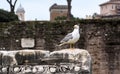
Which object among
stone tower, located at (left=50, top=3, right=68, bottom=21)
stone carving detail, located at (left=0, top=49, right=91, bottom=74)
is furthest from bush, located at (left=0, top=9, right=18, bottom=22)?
stone tower, located at (left=50, top=3, right=68, bottom=21)

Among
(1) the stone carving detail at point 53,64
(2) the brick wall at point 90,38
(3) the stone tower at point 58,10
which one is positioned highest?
(3) the stone tower at point 58,10

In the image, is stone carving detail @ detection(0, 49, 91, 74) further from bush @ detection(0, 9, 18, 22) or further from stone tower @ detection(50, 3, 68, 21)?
stone tower @ detection(50, 3, 68, 21)

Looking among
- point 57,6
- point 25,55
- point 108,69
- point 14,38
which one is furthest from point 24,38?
point 57,6

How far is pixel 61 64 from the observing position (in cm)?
379

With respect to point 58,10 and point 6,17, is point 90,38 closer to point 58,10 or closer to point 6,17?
point 6,17

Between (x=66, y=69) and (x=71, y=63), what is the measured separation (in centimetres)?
8

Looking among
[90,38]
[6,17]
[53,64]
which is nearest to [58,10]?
[6,17]

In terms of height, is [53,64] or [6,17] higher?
[6,17]

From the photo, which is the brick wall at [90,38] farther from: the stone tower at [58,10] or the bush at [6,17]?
the stone tower at [58,10]

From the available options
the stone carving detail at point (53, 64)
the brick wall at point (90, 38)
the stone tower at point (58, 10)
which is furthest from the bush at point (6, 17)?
the stone tower at point (58, 10)

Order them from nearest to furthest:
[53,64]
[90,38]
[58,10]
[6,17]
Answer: [53,64] < [90,38] < [6,17] < [58,10]

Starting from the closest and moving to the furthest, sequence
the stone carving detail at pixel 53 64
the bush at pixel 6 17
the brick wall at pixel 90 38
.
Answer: the stone carving detail at pixel 53 64 < the brick wall at pixel 90 38 < the bush at pixel 6 17

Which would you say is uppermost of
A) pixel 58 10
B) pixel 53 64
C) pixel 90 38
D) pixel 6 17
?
pixel 58 10

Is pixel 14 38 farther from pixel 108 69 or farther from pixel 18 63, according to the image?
pixel 18 63
